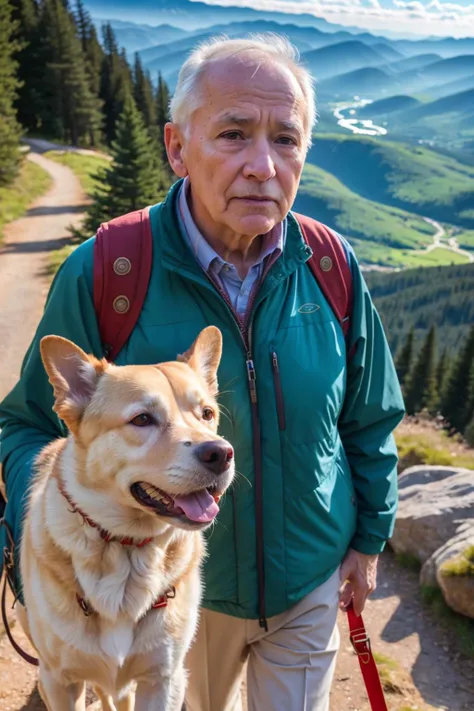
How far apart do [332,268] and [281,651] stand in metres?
1.82

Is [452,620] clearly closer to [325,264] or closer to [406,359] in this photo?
[325,264]

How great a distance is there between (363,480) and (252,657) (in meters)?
1.05

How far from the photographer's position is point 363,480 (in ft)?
10.4

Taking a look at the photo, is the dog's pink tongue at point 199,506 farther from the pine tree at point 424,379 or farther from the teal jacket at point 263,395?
the pine tree at point 424,379

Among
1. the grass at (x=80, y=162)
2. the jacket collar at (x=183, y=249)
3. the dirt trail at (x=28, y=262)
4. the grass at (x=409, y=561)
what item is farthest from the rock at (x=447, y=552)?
the grass at (x=80, y=162)

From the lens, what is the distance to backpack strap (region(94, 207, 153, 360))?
2.57 metres

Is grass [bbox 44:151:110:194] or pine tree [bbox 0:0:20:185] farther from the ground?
pine tree [bbox 0:0:20:185]

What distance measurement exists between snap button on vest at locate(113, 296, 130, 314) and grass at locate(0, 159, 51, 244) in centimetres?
2196

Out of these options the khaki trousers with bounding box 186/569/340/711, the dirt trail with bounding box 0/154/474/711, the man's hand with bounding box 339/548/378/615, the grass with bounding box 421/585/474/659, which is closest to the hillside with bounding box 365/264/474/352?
the dirt trail with bounding box 0/154/474/711

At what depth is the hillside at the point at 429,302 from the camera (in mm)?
150750

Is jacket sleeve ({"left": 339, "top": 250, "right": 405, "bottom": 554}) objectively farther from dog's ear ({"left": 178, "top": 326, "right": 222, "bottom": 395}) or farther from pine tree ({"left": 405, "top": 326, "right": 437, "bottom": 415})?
pine tree ({"left": 405, "top": 326, "right": 437, "bottom": 415})

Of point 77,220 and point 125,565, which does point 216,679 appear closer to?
point 125,565

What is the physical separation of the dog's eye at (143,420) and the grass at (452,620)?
5.07 metres

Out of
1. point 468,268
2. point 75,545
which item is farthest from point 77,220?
point 468,268
